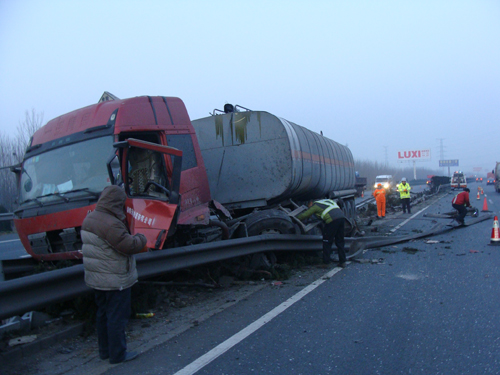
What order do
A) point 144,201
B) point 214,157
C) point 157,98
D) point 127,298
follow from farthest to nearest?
point 214,157 → point 157,98 → point 144,201 → point 127,298

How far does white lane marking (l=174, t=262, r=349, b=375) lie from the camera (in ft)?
11.0

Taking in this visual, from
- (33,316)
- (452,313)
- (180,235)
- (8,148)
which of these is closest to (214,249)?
(180,235)

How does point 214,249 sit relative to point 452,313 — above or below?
above

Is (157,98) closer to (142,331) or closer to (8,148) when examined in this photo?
(142,331)

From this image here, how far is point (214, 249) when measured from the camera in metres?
5.49

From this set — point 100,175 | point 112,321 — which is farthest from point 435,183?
point 112,321

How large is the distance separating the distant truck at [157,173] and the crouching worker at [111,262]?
96cm

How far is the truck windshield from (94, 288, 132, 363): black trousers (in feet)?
5.48

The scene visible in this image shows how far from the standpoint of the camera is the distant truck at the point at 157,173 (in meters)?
4.74

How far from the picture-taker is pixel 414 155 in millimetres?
84312

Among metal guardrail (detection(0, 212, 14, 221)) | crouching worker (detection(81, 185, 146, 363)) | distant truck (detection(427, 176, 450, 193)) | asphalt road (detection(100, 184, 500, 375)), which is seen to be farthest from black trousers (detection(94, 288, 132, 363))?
distant truck (detection(427, 176, 450, 193))

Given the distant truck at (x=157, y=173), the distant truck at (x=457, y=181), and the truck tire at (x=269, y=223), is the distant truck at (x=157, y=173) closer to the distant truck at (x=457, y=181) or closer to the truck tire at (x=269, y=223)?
the truck tire at (x=269, y=223)

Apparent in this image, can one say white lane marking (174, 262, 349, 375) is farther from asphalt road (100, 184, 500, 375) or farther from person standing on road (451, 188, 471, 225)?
person standing on road (451, 188, 471, 225)

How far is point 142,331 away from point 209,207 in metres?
2.54
